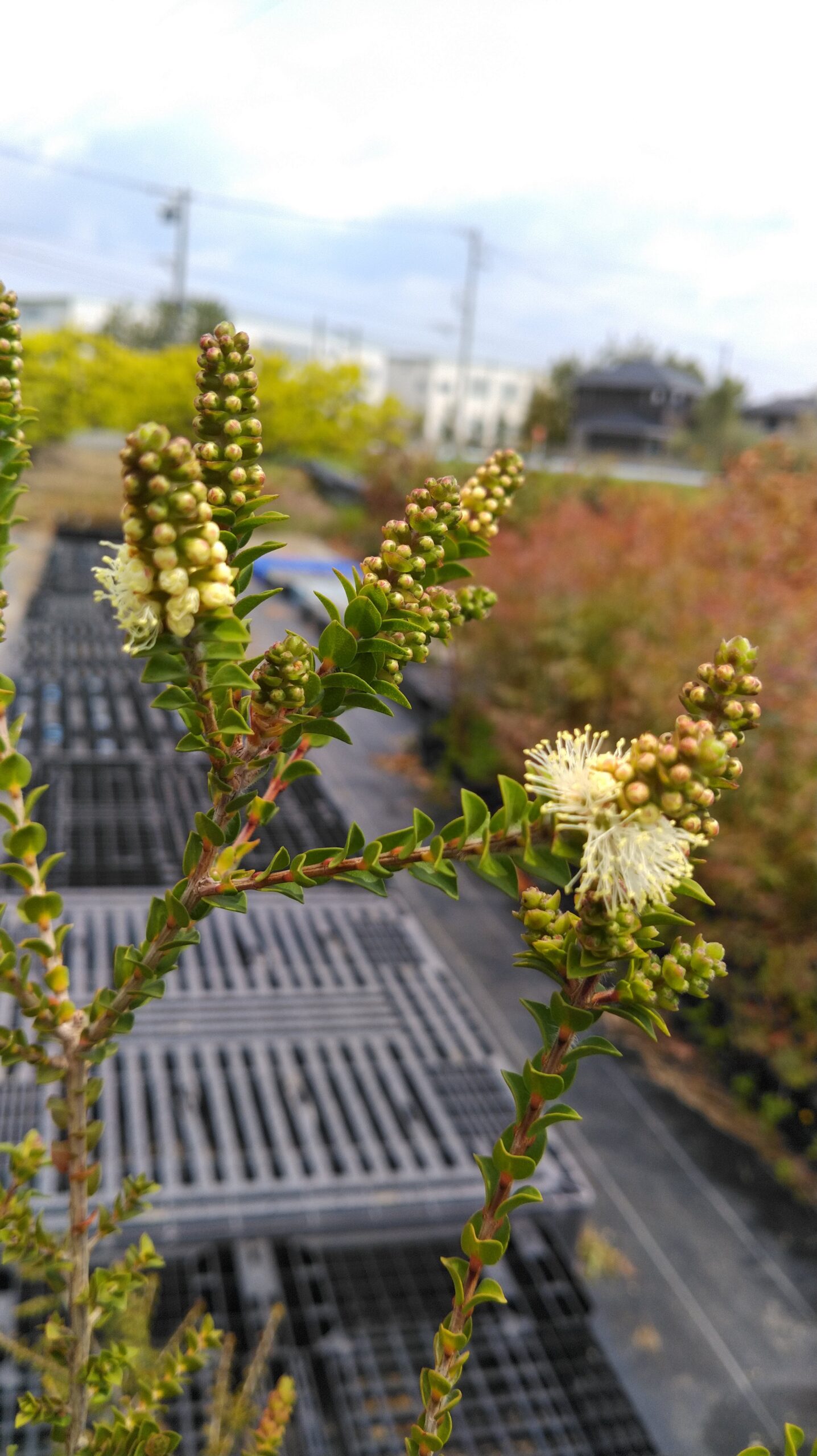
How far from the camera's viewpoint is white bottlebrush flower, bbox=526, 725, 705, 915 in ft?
2.10

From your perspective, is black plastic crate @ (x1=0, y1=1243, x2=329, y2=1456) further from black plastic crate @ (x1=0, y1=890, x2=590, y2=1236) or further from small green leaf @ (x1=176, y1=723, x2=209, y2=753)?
small green leaf @ (x1=176, y1=723, x2=209, y2=753)

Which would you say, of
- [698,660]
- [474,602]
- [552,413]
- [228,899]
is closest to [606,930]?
[228,899]

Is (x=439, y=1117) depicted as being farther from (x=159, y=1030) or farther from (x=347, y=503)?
(x=347, y=503)

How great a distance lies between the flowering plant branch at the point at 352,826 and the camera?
0.62m

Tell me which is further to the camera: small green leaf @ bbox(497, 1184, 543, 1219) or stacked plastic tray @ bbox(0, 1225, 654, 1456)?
stacked plastic tray @ bbox(0, 1225, 654, 1456)

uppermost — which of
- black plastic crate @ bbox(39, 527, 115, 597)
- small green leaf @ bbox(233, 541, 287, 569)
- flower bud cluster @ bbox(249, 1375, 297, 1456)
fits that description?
small green leaf @ bbox(233, 541, 287, 569)

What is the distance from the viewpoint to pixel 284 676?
724 millimetres

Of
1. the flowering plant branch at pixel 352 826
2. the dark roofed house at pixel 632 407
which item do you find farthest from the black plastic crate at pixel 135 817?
the dark roofed house at pixel 632 407

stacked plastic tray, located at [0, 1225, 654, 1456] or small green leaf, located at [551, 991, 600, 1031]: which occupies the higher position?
small green leaf, located at [551, 991, 600, 1031]

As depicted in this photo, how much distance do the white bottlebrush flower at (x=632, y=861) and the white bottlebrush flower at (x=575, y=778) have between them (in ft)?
0.05

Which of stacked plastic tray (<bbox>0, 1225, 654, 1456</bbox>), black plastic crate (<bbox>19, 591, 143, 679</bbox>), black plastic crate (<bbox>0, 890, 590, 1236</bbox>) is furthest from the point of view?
black plastic crate (<bbox>19, 591, 143, 679</bbox>)

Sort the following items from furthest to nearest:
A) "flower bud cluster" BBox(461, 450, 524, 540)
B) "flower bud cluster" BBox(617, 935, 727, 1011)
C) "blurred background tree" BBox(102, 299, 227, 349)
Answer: "blurred background tree" BBox(102, 299, 227, 349) < "flower bud cluster" BBox(461, 450, 524, 540) < "flower bud cluster" BBox(617, 935, 727, 1011)

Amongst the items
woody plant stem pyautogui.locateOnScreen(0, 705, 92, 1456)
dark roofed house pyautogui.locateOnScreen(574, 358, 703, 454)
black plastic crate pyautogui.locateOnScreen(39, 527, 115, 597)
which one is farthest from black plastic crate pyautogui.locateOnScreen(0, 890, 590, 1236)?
dark roofed house pyautogui.locateOnScreen(574, 358, 703, 454)

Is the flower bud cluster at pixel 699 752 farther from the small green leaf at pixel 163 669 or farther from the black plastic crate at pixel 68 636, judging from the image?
the black plastic crate at pixel 68 636
